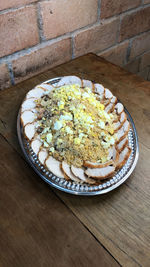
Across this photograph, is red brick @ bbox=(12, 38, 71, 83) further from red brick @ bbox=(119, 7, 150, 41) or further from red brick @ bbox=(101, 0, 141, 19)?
red brick @ bbox=(119, 7, 150, 41)

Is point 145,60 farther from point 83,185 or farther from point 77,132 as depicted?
point 83,185

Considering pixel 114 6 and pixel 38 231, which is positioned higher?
pixel 114 6

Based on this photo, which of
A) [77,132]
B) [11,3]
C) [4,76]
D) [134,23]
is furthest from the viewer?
[134,23]

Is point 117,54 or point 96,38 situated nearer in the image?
point 96,38

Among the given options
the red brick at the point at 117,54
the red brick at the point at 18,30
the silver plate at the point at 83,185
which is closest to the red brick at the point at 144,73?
the red brick at the point at 117,54

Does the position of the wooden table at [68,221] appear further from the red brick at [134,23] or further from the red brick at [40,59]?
the red brick at [134,23]

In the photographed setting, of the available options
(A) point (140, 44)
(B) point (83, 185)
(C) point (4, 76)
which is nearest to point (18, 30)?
(C) point (4, 76)

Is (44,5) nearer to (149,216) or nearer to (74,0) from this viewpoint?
(74,0)
